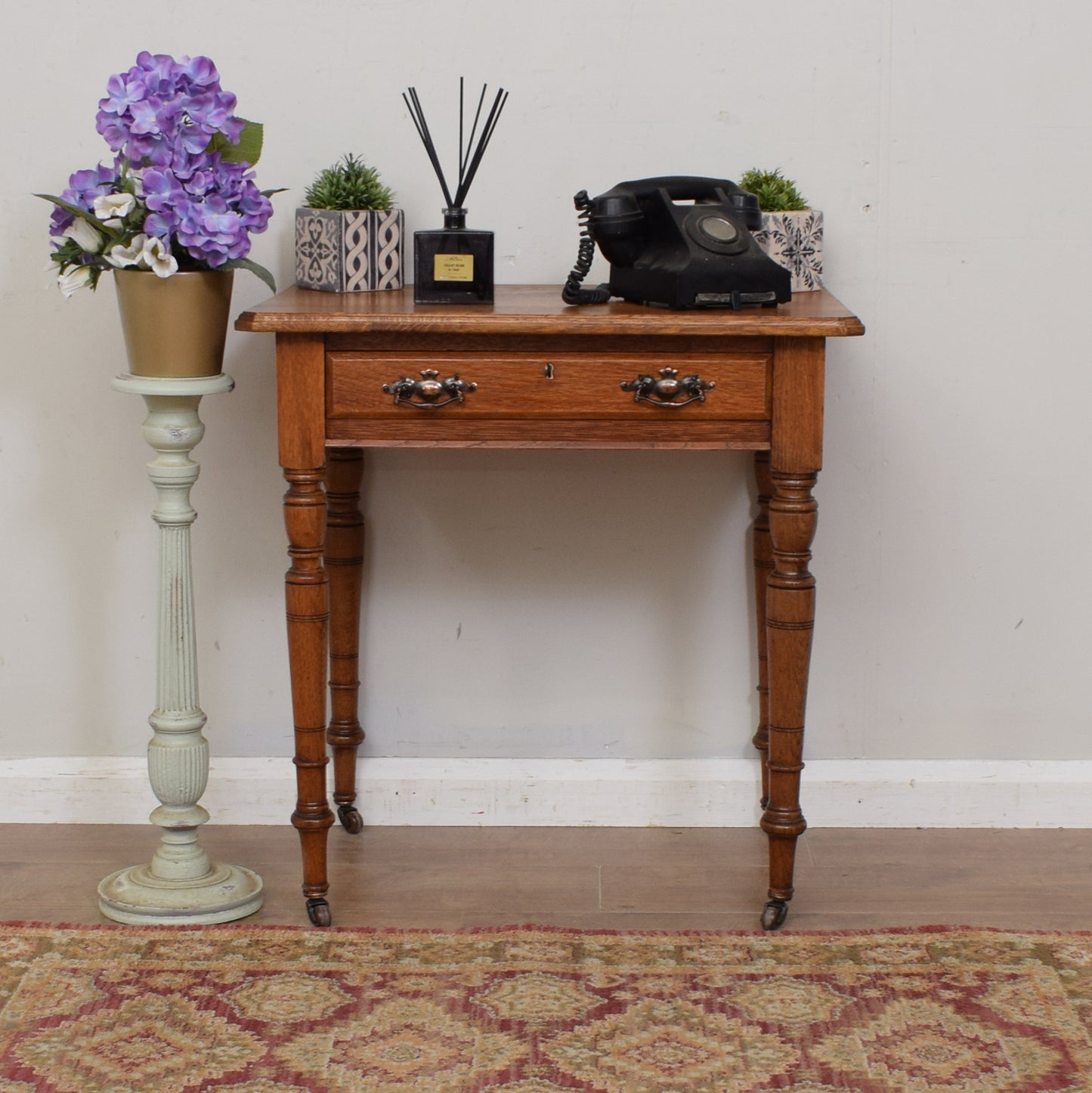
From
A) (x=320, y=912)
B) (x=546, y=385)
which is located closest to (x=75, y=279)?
(x=546, y=385)

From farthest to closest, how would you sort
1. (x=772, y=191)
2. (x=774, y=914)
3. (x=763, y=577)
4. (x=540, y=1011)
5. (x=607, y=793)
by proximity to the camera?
(x=607, y=793) < (x=763, y=577) < (x=772, y=191) < (x=774, y=914) < (x=540, y=1011)

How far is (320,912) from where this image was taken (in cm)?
212

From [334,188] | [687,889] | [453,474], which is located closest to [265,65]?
[334,188]

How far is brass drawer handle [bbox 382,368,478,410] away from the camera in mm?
1923

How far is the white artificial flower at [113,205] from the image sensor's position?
1917mm

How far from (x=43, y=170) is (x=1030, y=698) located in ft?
6.25

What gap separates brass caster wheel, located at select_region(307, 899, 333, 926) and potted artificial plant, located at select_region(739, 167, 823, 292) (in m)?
1.18

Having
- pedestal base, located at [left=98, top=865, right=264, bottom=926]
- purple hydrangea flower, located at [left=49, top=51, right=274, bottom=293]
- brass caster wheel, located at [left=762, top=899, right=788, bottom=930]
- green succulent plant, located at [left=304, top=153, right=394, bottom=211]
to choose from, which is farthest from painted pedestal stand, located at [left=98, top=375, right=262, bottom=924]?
brass caster wheel, located at [left=762, top=899, right=788, bottom=930]

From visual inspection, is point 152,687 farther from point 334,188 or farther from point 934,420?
point 934,420

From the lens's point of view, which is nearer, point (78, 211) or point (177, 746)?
point (78, 211)

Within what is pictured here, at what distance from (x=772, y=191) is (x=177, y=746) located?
4.12 feet

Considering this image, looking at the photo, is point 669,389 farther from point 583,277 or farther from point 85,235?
point 85,235

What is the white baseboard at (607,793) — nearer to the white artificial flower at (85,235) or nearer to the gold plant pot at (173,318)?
the gold plant pot at (173,318)

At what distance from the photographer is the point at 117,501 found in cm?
247
